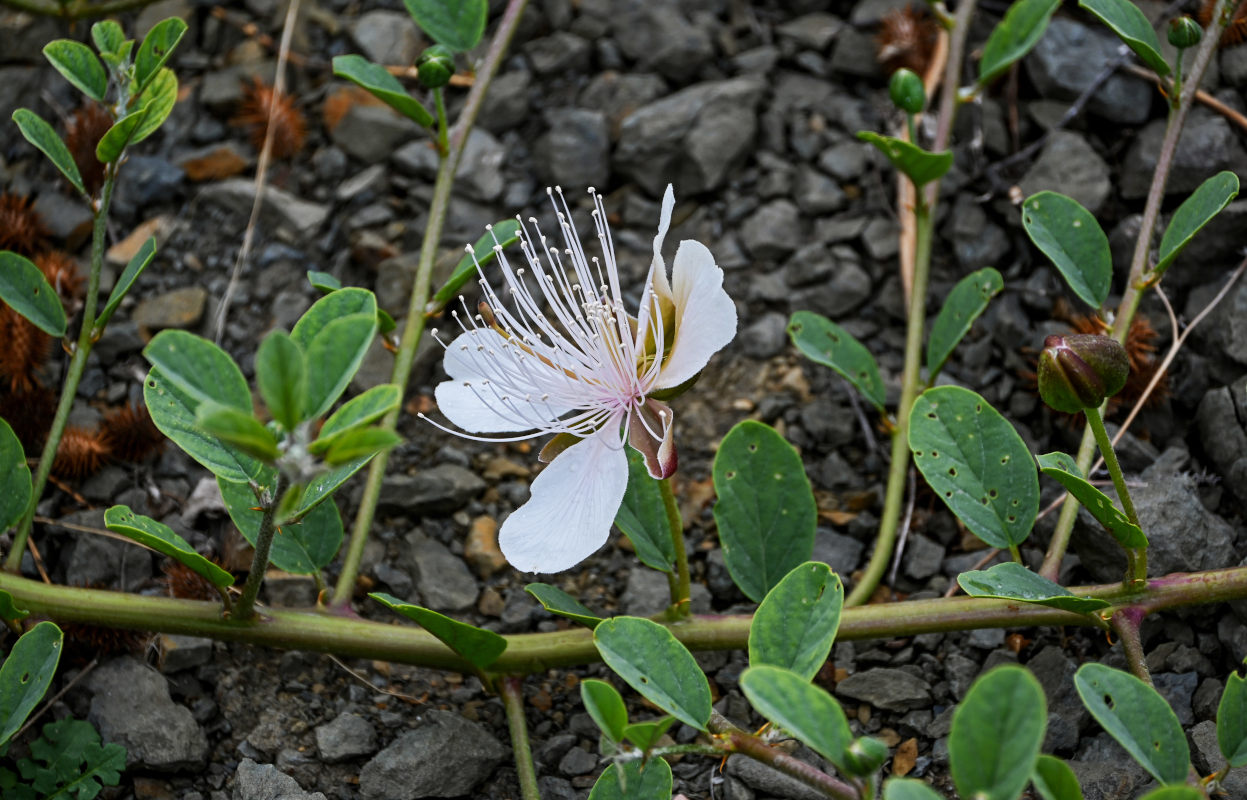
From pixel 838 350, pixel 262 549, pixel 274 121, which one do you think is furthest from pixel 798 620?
pixel 274 121

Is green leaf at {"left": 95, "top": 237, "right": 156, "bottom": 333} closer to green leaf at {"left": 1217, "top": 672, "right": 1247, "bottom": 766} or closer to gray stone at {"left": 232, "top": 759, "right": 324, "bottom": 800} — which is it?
gray stone at {"left": 232, "top": 759, "right": 324, "bottom": 800}

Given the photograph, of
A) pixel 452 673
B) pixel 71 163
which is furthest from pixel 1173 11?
pixel 71 163

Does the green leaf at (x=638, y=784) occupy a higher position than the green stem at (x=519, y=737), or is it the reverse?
the green leaf at (x=638, y=784)

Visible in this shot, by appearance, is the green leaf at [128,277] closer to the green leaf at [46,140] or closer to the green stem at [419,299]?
the green leaf at [46,140]

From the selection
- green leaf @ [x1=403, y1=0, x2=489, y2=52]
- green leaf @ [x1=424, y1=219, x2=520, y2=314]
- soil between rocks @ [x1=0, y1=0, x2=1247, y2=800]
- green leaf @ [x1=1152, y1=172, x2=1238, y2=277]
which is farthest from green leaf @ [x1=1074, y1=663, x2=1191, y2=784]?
green leaf @ [x1=403, y1=0, x2=489, y2=52]

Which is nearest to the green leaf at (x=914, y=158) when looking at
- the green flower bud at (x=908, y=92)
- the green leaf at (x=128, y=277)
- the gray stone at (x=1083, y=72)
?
the green flower bud at (x=908, y=92)

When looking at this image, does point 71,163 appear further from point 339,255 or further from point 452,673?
point 452,673
